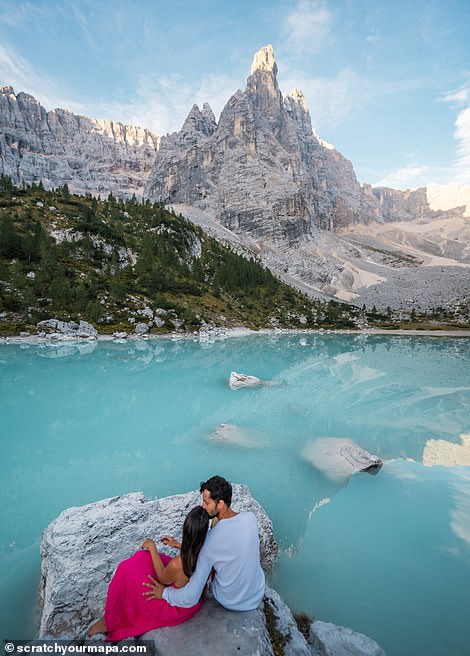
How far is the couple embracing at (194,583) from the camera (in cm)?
407

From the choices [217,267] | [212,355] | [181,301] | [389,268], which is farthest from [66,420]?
[389,268]

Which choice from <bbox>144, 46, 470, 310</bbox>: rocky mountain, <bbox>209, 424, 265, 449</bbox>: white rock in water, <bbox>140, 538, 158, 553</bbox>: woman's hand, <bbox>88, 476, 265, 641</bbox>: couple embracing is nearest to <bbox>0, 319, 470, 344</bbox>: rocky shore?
<bbox>209, 424, 265, 449</bbox>: white rock in water

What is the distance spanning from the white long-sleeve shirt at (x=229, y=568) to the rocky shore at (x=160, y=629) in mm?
229

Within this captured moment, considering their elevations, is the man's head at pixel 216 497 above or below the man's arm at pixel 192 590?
above

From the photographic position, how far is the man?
407 centimetres

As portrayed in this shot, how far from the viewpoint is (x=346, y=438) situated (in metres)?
15.4

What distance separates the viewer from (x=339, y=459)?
1268 cm

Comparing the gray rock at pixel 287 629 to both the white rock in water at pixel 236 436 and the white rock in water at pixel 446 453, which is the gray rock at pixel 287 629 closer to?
the white rock in water at pixel 236 436

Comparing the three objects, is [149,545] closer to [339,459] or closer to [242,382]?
[339,459]

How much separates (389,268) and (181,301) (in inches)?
5650

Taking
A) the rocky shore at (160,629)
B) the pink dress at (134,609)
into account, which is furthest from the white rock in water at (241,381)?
the pink dress at (134,609)

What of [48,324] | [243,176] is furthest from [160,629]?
[243,176]

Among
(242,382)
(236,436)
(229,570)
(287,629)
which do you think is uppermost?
(229,570)

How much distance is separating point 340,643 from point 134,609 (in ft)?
9.82
